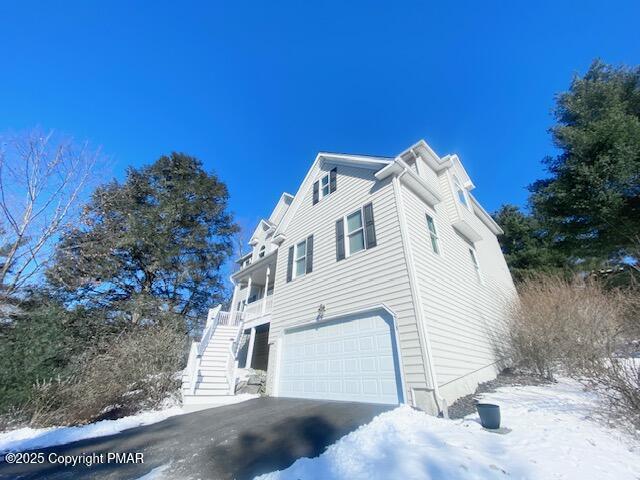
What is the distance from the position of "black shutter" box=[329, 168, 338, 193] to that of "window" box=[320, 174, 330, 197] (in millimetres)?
186

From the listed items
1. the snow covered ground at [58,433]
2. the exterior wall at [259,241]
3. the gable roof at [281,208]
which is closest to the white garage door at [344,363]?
the snow covered ground at [58,433]

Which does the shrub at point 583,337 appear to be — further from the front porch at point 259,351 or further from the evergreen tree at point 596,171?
the front porch at point 259,351

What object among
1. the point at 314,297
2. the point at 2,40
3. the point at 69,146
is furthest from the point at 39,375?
the point at 2,40

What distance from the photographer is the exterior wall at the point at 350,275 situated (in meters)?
6.19

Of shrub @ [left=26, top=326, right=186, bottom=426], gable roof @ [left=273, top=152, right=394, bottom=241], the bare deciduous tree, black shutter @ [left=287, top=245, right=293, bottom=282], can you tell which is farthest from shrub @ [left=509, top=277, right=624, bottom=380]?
the bare deciduous tree

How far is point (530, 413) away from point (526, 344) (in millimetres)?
4174

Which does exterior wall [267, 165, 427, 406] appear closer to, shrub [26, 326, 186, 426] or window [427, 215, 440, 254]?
window [427, 215, 440, 254]

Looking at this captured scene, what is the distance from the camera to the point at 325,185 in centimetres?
1105

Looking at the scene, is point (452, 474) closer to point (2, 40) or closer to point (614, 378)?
point (614, 378)

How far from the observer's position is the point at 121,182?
1791 centimetres

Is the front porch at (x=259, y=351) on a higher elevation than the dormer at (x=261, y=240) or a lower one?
lower

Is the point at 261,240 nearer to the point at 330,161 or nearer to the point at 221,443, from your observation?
the point at 330,161

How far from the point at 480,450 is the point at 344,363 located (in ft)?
13.4

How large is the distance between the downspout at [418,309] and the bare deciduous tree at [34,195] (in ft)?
44.1
